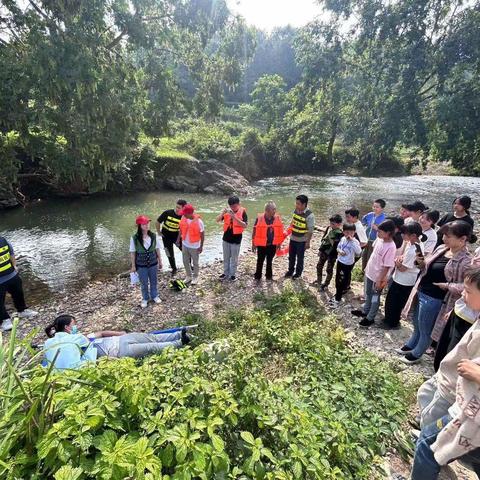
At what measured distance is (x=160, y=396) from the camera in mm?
2258

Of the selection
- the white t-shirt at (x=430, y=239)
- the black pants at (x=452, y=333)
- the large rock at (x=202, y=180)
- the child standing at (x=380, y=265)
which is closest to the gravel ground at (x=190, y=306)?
the child standing at (x=380, y=265)

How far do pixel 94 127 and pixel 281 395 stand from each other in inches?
381

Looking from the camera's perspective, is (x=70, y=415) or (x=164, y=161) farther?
(x=164, y=161)

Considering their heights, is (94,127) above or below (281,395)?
above

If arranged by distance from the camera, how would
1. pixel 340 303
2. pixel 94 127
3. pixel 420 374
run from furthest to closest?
1. pixel 94 127
2. pixel 340 303
3. pixel 420 374

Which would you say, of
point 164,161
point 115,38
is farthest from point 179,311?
point 164,161

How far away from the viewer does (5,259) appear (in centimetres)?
637

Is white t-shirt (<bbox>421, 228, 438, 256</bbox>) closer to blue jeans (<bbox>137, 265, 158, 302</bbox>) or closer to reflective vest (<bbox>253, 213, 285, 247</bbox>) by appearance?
reflective vest (<bbox>253, 213, 285, 247</bbox>)

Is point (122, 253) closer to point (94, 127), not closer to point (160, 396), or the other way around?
point (94, 127)

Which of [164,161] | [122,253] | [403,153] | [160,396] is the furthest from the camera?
[403,153]

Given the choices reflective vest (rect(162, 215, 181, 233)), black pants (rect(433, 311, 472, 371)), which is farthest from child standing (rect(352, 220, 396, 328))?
reflective vest (rect(162, 215, 181, 233))

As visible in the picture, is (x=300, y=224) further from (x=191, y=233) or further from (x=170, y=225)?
(x=170, y=225)

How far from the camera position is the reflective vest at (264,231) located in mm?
7445

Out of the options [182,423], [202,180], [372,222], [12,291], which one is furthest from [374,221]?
[202,180]
